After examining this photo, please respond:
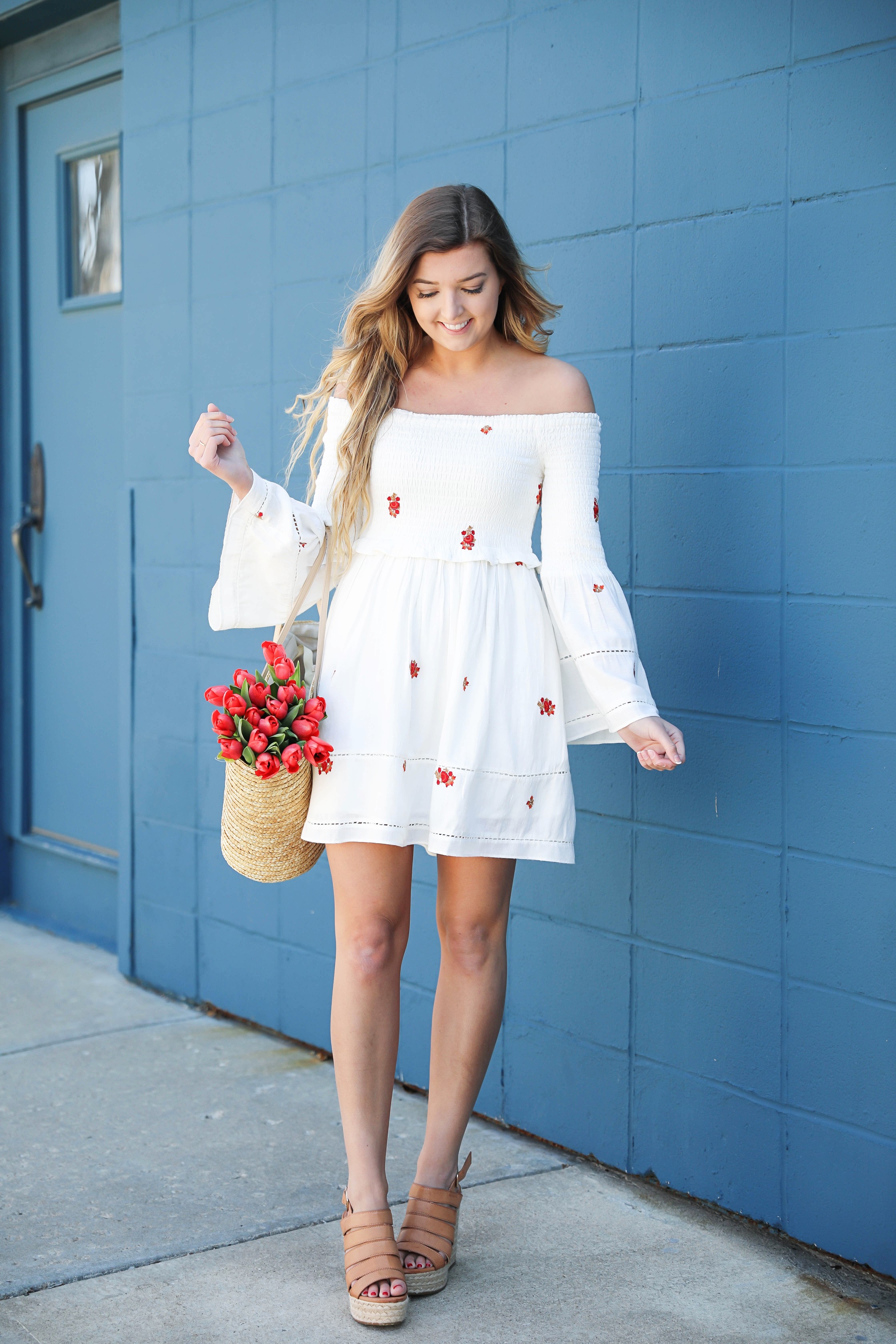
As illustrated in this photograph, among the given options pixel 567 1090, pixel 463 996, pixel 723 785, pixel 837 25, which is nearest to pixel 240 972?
pixel 567 1090

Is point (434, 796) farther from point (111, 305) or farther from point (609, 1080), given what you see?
point (111, 305)

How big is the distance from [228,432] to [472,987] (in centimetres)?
98

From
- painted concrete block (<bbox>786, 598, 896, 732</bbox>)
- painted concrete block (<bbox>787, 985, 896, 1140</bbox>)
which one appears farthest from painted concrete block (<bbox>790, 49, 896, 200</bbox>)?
painted concrete block (<bbox>787, 985, 896, 1140</bbox>)

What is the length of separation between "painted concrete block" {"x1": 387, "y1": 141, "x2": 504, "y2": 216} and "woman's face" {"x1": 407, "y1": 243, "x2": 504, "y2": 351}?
0.67 meters

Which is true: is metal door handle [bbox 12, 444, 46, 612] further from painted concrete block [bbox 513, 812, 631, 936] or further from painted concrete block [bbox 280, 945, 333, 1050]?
painted concrete block [bbox 513, 812, 631, 936]

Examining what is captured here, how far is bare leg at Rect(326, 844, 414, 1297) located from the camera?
2244 millimetres

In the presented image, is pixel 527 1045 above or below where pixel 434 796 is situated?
below

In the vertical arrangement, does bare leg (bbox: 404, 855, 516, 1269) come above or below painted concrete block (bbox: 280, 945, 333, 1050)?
above

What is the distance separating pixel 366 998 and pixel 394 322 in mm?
1096

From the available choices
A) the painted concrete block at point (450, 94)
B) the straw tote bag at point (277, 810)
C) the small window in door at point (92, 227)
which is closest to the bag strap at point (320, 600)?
the straw tote bag at point (277, 810)

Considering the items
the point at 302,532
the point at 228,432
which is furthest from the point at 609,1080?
the point at 228,432

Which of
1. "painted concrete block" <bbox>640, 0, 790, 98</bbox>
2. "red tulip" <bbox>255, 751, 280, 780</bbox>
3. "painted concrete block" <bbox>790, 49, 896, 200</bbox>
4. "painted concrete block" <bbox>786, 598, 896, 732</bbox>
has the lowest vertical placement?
"red tulip" <bbox>255, 751, 280, 780</bbox>

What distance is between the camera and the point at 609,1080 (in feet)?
9.14

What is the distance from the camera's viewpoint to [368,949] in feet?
7.42
